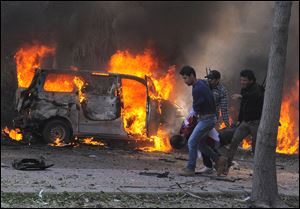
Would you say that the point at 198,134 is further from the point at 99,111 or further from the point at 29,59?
the point at 29,59

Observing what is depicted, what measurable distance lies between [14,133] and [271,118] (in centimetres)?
746

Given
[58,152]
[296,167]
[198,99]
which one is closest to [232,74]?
[296,167]

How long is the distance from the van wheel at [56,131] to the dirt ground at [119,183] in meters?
0.64

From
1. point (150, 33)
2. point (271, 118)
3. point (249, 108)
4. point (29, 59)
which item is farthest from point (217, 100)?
point (150, 33)

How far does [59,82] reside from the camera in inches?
417

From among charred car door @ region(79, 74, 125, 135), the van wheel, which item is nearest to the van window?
charred car door @ region(79, 74, 125, 135)

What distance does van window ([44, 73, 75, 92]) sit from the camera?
10.5 metres

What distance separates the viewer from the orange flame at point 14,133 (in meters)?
11.3

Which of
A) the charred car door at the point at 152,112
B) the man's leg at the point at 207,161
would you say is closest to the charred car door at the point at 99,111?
the charred car door at the point at 152,112

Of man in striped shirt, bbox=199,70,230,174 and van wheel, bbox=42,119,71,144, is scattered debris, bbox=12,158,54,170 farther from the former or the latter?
van wheel, bbox=42,119,71,144

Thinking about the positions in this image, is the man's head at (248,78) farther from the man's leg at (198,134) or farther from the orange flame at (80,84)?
the orange flame at (80,84)

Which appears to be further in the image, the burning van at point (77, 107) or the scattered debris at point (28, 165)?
the burning van at point (77, 107)

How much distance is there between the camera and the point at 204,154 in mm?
7746

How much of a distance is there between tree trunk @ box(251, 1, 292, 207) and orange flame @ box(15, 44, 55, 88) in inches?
314
